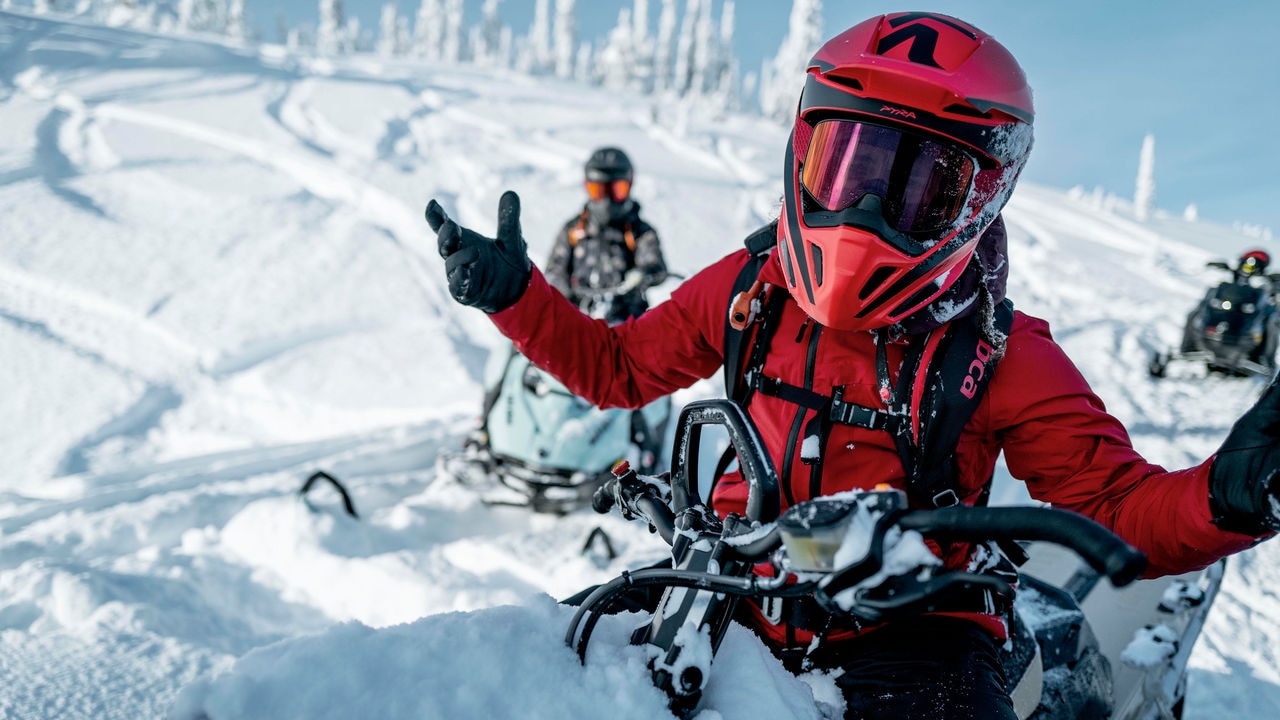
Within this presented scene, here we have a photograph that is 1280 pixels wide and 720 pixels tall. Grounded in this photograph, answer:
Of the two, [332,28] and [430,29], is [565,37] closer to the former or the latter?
[430,29]

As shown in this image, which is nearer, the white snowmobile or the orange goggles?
the white snowmobile

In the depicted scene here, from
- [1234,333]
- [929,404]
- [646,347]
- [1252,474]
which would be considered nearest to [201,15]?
[1234,333]

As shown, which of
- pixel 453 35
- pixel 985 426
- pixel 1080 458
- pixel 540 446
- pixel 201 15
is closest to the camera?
pixel 1080 458

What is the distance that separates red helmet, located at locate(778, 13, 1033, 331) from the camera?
70.2 inches

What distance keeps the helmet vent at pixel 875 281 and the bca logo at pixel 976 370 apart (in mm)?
324

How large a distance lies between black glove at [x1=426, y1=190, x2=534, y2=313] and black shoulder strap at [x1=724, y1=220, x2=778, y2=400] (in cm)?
62

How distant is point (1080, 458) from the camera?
1.84 m

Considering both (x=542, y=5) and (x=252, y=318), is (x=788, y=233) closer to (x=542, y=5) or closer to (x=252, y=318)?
(x=252, y=318)

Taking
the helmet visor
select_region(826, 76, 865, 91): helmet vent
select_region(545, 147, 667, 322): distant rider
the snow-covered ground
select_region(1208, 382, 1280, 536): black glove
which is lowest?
the snow-covered ground

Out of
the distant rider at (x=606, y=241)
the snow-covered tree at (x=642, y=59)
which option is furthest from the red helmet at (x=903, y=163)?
the snow-covered tree at (x=642, y=59)

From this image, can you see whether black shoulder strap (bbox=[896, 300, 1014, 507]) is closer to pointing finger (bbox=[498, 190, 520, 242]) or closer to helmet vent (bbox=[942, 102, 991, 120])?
helmet vent (bbox=[942, 102, 991, 120])

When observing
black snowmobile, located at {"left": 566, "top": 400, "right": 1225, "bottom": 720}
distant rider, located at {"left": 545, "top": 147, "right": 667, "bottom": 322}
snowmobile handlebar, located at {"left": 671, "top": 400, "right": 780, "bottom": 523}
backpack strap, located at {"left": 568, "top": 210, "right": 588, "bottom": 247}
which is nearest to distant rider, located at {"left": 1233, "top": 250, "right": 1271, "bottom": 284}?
distant rider, located at {"left": 545, "top": 147, "right": 667, "bottom": 322}

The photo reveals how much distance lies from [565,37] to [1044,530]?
68.3 metres

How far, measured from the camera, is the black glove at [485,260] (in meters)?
1.85
